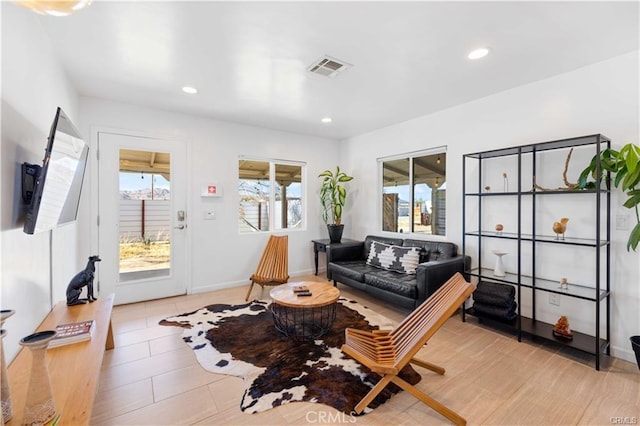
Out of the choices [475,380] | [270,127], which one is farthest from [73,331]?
[270,127]

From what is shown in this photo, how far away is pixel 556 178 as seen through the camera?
286cm

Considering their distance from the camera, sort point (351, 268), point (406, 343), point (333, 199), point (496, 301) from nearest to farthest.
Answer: point (406, 343) → point (496, 301) → point (351, 268) → point (333, 199)

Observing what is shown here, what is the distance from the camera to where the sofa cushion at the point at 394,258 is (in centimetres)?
368

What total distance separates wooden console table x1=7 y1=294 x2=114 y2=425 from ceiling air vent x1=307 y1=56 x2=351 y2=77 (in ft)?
8.74

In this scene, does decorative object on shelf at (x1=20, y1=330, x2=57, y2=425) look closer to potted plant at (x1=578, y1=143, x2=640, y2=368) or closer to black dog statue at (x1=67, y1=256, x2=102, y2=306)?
black dog statue at (x1=67, y1=256, x2=102, y2=306)

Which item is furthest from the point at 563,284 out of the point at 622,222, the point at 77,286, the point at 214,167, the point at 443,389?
the point at 214,167

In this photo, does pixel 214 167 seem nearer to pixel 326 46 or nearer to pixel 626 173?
pixel 326 46

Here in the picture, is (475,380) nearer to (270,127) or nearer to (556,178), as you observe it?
(556,178)

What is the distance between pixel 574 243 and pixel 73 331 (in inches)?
153

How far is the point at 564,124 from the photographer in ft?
9.17

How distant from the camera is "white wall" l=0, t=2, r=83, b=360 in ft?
4.82

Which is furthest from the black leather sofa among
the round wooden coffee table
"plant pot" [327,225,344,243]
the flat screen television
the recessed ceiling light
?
the flat screen television

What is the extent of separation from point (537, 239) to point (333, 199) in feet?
10.0

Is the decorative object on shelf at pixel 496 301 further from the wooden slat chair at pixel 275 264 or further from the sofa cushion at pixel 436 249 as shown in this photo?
the wooden slat chair at pixel 275 264
